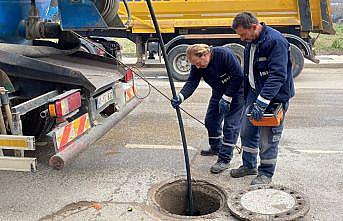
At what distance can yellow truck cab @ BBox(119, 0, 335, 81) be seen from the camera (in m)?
11.2

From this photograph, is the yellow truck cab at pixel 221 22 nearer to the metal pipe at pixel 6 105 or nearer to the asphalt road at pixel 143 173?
the asphalt road at pixel 143 173

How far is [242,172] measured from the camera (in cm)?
483

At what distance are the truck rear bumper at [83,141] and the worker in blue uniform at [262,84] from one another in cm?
137

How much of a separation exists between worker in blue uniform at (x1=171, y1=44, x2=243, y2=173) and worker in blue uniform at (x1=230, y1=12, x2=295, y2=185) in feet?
0.66

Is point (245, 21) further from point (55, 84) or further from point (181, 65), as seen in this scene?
point (181, 65)

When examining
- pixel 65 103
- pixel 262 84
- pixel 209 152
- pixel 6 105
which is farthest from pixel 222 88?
pixel 6 105

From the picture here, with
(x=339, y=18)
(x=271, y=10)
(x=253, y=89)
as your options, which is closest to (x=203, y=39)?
(x=271, y=10)

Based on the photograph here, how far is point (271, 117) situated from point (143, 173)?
5.05 ft

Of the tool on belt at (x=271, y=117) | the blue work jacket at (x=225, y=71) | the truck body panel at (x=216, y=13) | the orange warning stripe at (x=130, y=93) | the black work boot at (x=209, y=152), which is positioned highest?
the truck body panel at (x=216, y=13)

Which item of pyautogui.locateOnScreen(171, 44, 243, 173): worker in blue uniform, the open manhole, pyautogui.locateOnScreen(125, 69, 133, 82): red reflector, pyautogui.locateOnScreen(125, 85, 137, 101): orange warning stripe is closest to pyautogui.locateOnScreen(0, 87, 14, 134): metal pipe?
the open manhole

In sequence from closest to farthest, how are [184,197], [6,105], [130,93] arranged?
[6,105] → [184,197] → [130,93]

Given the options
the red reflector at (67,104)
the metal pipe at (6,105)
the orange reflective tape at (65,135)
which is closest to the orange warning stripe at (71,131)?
the orange reflective tape at (65,135)

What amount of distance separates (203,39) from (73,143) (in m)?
7.95

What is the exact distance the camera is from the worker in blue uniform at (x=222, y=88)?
478cm
